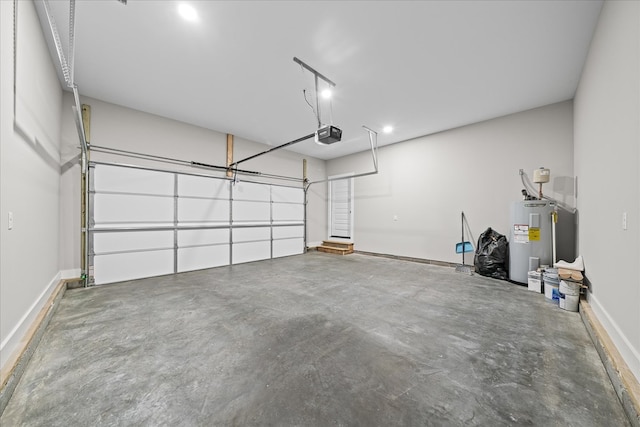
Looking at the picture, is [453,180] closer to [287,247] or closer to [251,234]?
[287,247]

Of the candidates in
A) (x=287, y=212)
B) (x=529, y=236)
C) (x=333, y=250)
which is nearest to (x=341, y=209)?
(x=333, y=250)

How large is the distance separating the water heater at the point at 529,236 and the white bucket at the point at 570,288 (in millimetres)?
925

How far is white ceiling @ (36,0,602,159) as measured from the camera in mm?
2324

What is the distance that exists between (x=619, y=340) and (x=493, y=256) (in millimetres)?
2641

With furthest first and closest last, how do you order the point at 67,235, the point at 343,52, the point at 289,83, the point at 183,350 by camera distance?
the point at 67,235, the point at 289,83, the point at 343,52, the point at 183,350

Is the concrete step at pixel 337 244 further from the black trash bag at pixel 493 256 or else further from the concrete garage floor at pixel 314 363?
the concrete garage floor at pixel 314 363

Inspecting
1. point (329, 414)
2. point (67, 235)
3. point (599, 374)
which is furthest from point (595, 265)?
point (67, 235)

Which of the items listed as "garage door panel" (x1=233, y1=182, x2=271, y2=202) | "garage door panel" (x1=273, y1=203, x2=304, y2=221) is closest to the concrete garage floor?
"garage door panel" (x1=233, y1=182, x2=271, y2=202)

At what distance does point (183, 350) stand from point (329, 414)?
1.37m

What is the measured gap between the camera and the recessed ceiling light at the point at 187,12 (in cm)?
227

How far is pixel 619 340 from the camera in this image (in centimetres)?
179

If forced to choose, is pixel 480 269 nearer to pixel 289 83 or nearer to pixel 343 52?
pixel 343 52

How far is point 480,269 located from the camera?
4.41m

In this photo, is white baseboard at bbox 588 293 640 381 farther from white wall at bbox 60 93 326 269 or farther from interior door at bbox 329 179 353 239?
white wall at bbox 60 93 326 269
